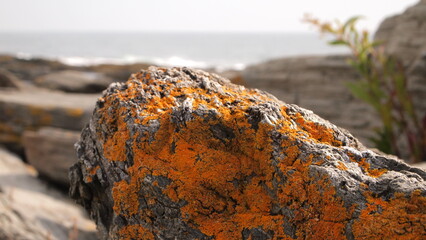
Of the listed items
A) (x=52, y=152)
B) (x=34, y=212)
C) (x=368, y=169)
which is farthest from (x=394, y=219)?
(x=52, y=152)

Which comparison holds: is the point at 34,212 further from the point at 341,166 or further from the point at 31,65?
the point at 31,65

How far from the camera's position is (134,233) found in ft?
6.93

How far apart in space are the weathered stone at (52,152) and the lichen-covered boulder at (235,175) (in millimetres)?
4343

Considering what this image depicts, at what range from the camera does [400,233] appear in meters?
1.70

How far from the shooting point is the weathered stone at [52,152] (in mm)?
6418

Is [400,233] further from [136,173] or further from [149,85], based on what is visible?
[149,85]

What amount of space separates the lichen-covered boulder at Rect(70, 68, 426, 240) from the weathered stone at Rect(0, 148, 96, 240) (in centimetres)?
199

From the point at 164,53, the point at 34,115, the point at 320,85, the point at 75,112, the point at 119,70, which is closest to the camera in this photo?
the point at 75,112

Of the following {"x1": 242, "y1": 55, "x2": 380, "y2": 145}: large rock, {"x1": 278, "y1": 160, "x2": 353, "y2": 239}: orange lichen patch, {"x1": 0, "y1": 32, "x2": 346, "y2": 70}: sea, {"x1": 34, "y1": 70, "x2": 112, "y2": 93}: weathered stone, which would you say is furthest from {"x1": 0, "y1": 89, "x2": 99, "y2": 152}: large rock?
{"x1": 0, "y1": 32, "x2": 346, "y2": 70}: sea

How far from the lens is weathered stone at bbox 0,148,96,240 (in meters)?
3.94

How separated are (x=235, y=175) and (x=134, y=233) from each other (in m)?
0.62

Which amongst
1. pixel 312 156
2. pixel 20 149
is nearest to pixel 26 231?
pixel 312 156

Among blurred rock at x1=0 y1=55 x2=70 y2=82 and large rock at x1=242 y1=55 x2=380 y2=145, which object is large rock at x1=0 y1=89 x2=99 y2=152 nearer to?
large rock at x1=242 y1=55 x2=380 y2=145

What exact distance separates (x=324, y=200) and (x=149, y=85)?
4.12 feet
